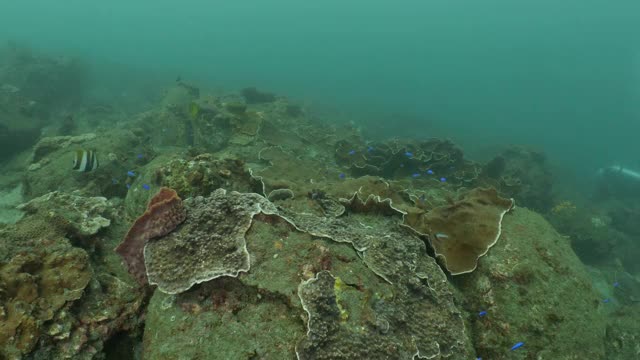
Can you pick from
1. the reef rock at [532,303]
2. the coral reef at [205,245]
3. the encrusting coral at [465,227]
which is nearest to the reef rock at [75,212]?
the coral reef at [205,245]

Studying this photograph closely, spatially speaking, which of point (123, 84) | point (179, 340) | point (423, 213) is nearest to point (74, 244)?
point (179, 340)

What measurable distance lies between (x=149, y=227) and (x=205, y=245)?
0.68 metres

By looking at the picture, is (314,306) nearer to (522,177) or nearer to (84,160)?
(84,160)

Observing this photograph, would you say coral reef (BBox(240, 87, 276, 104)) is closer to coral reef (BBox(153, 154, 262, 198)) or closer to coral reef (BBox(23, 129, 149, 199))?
coral reef (BBox(23, 129, 149, 199))

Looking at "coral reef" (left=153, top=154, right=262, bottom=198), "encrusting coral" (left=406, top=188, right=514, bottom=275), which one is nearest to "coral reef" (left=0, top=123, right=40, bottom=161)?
"coral reef" (left=153, top=154, right=262, bottom=198)

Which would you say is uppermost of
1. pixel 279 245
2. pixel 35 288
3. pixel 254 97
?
pixel 35 288

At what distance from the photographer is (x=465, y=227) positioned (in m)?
4.98

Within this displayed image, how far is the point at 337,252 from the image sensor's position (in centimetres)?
368

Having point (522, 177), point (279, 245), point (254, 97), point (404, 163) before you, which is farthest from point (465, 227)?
point (254, 97)

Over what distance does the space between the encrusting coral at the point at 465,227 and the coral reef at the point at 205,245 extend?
94.7 inches

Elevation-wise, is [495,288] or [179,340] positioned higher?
[179,340]

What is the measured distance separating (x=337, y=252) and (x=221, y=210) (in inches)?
54.1

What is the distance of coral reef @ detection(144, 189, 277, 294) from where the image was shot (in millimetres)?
3244

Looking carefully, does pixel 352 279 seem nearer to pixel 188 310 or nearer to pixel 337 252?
pixel 337 252
